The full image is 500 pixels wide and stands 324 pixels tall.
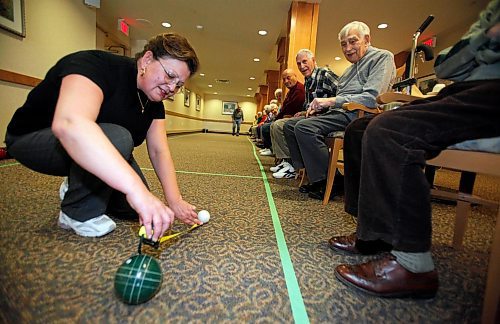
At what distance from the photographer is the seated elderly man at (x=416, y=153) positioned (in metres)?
0.66

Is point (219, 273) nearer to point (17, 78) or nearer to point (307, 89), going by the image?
point (307, 89)

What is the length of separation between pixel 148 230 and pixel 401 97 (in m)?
1.15

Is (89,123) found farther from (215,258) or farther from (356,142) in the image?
(356,142)

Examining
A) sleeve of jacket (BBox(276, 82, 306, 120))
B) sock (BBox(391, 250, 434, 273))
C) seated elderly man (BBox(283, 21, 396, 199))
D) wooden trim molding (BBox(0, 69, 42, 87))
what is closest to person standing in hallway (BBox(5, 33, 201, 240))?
sock (BBox(391, 250, 434, 273))

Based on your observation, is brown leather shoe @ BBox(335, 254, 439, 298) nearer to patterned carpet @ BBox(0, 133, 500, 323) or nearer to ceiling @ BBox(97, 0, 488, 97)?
patterned carpet @ BBox(0, 133, 500, 323)

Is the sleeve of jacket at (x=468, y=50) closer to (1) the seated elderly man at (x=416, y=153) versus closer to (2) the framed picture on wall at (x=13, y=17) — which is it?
(1) the seated elderly man at (x=416, y=153)

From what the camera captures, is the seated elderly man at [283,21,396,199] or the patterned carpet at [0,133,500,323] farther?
the seated elderly man at [283,21,396,199]

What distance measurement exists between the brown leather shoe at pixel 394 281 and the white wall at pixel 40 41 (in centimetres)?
373

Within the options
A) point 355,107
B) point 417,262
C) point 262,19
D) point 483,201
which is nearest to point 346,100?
point 355,107

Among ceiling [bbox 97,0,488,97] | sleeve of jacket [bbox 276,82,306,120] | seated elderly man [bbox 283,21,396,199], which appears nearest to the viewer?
seated elderly man [bbox 283,21,396,199]

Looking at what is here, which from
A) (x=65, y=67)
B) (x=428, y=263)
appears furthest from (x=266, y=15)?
(x=428, y=263)

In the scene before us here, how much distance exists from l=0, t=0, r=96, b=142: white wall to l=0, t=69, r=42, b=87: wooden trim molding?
5 centimetres

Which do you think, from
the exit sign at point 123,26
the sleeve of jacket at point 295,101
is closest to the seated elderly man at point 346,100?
the sleeve of jacket at point 295,101

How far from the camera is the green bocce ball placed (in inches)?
24.5
